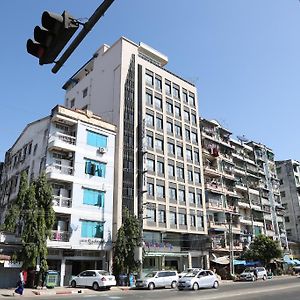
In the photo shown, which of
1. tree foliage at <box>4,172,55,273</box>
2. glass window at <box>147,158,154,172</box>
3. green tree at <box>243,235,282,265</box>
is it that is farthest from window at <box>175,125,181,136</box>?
tree foliage at <box>4,172,55,273</box>

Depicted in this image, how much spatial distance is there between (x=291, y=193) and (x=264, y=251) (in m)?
35.0

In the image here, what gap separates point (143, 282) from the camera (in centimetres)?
3170

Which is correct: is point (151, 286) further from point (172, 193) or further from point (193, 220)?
point (193, 220)

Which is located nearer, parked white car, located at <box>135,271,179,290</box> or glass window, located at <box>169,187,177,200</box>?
parked white car, located at <box>135,271,179,290</box>

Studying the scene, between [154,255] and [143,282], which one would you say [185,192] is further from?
[143,282]

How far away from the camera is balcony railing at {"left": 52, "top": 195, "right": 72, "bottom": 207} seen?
115ft

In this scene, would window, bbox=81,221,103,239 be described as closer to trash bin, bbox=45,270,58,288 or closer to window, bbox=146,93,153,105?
trash bin, bbox=45,270,58,288

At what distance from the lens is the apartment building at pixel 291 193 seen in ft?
270

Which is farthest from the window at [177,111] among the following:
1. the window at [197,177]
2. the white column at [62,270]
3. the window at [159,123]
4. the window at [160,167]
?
the white column at [62,270]

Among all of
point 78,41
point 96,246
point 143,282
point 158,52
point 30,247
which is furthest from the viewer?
point 158,52

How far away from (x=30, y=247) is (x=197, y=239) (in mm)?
26961

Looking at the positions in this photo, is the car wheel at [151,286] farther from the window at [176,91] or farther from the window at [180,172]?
the window at [176,91]

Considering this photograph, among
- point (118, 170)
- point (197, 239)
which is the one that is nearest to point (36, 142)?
point (118, 170)

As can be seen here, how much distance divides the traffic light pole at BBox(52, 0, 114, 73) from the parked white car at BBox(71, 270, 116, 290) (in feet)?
88.7
